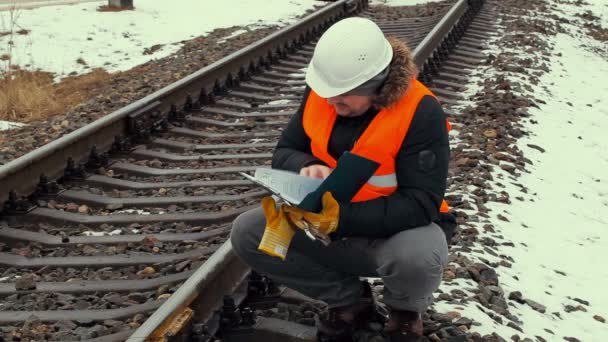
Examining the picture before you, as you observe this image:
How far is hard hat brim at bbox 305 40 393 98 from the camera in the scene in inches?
117

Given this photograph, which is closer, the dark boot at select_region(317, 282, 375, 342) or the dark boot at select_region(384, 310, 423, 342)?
the dark boot at select_region(384, 310, 423, 342)

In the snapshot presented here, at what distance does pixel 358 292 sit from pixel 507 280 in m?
1.13

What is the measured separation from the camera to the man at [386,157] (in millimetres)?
2998

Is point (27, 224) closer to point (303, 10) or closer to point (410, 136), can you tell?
point (410, 136)

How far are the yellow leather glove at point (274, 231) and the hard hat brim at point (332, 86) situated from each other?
1.43 feet

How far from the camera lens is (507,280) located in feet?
13.8

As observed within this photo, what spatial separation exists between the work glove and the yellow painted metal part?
0.65m

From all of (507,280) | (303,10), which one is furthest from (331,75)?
(303,10)

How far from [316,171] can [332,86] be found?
0.36 meters

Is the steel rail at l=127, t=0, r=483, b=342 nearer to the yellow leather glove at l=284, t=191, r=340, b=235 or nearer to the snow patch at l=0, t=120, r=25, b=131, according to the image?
the yellow leather glove at l=284, t=191, r=340, b=235

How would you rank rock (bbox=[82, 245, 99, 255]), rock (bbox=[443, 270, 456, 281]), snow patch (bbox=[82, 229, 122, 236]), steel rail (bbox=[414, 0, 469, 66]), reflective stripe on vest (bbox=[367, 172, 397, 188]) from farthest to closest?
1. steel rail (bbox=[414, 0, 469, 66])
2. snow patch (bbox=[82, 229, 122, 236])
3. rock (bbox=[82, 245, 99, 255])
4. rock (bbox=[443, 270, 456, 281])
5. reflective stripe on vest (bbox=[367, 172, 397, 188])

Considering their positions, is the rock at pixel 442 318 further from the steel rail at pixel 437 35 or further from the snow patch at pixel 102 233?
the steel rail at pixel 437 35

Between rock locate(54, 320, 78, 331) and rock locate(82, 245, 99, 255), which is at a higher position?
rock locate(54, 320, 78, 331)

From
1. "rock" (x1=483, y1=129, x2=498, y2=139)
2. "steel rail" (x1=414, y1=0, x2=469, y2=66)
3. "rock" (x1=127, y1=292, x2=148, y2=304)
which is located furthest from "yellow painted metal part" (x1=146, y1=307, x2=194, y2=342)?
"steel rail" (x1=414, y1=0, x2=469, y2=66)
